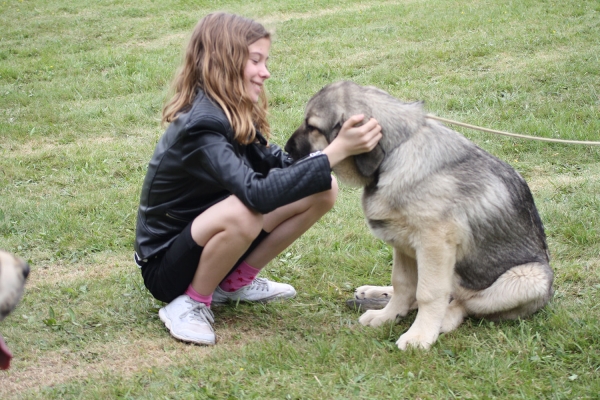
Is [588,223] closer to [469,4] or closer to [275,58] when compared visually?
[275,58]

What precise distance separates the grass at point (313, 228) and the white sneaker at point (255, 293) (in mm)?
97

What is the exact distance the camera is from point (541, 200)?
17.3 feet

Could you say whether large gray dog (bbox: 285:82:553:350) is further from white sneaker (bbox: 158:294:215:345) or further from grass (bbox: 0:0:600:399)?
white sneaker (bbox: 158:294:215:345)

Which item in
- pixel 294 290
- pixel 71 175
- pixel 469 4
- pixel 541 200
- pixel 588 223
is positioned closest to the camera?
pixel 294 290

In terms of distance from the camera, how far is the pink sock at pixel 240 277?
3.96 meters

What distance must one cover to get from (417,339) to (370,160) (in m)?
0.98

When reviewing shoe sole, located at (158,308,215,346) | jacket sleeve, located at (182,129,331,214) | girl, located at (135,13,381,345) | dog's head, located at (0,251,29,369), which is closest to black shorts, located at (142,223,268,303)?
girl, located at (135,13,381,345)

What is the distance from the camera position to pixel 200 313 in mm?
3703

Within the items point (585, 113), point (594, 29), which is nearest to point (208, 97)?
point (585, 113)

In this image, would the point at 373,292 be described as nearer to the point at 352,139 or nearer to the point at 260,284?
the point at 260,284

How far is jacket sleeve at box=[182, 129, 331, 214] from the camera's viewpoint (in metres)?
3.21

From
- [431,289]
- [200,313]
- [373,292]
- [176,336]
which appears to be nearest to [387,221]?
[431,289]

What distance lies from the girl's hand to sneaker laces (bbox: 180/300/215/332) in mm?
1202

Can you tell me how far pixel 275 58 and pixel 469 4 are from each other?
4589 millimetres
